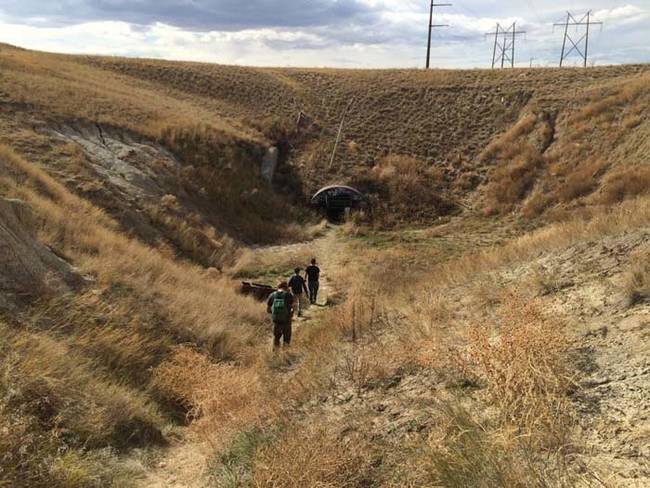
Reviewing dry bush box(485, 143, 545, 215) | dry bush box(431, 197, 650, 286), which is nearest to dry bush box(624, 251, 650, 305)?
dry bush box(431, 197, 650, 286)

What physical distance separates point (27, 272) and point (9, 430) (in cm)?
419

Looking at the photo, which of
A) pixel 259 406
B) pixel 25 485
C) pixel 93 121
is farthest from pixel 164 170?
pixel 25 485

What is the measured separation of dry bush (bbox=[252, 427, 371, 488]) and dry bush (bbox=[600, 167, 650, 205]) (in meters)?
19.2

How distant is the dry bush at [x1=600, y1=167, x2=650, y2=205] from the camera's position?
64.4 feet

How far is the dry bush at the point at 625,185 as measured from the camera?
19.6m

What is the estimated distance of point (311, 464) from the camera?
4.07 m

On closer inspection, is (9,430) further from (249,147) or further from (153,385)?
(249,147)

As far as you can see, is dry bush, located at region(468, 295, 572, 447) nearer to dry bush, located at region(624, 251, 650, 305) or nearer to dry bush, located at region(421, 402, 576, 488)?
dry bush, located at region(421, 402, 576, 488)

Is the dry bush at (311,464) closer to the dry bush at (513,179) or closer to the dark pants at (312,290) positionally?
the dark pants at (312,290)

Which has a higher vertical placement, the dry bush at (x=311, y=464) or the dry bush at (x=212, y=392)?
the dry bush at (x=311, y=464)

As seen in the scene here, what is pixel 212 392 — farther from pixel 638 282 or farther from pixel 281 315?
pixel 638 282

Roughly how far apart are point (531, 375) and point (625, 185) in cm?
1961

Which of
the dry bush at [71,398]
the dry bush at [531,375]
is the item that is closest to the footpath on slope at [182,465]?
the dry bush at [71,398]

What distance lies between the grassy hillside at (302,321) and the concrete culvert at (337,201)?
125 centimetres
